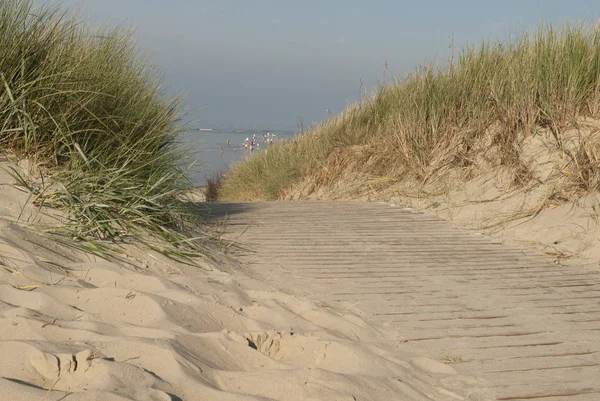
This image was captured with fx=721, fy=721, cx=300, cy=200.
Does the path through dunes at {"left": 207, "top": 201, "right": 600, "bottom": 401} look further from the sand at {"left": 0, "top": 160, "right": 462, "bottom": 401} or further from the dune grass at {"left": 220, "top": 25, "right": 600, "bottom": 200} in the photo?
the dune grass at {"left": 220, "top": 25, "right": 600, "bottom": 200}

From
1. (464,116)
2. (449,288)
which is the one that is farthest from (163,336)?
(464,116)

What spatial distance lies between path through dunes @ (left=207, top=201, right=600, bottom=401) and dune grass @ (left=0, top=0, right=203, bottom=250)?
2.40 feet

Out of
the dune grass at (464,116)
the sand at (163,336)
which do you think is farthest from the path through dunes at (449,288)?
the dune grass at (464,116)

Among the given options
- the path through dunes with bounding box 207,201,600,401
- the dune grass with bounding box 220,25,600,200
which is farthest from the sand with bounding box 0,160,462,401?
the dune grass with bounding box 220,25,600,200

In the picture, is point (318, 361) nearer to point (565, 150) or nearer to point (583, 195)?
point (583, 195)

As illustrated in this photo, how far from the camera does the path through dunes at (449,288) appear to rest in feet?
9.40

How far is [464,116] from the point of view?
7.47 m

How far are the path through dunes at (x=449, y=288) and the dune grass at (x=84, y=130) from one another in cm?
73

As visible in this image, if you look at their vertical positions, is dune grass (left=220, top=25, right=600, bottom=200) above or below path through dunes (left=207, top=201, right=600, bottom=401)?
above

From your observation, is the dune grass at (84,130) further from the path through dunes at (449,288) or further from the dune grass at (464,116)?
the dune grass at (464,116)

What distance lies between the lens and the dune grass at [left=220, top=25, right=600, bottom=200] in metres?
6.40

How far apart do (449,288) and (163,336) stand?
1.91m

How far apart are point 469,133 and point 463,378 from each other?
4.96 m

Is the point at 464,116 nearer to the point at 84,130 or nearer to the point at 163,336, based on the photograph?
the point at 84,130
